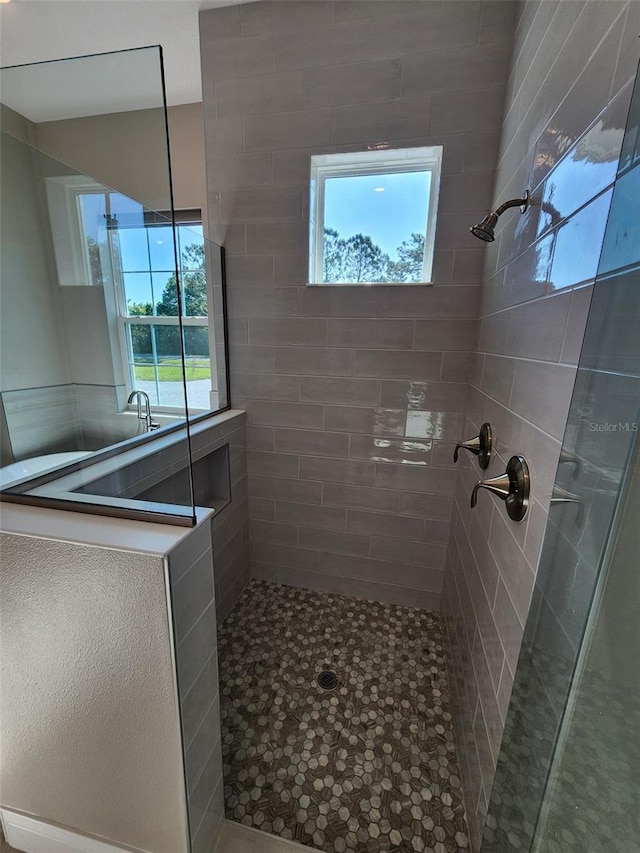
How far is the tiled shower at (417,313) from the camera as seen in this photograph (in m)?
0.80

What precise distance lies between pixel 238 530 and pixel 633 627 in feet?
5.98

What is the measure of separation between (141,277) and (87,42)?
117 cm

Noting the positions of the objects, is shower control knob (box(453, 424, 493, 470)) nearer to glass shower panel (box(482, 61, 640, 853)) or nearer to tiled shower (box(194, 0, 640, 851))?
tiled shower (box(194, 0, 640, 851))

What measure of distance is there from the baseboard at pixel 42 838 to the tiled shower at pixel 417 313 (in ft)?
1.28

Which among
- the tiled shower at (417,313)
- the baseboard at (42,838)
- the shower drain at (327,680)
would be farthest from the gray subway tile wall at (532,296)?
the baseboard at (42,838)

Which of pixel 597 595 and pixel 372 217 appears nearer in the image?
pixel 597 595

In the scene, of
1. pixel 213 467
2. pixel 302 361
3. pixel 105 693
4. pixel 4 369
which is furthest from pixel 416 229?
pixel 4 369

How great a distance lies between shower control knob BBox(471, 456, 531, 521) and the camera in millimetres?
832

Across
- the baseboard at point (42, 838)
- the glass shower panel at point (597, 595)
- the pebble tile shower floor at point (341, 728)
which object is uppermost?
the glass shower panel at point (597, 595)

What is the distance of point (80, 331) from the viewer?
95.4 inches

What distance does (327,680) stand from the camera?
1562 millimetres

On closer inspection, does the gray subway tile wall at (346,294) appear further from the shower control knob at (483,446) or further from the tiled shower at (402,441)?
the shower control knob at (483,446)

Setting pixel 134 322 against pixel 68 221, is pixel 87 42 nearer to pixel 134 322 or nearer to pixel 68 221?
pixel 68 221

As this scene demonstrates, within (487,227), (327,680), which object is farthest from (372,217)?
(327,680)
